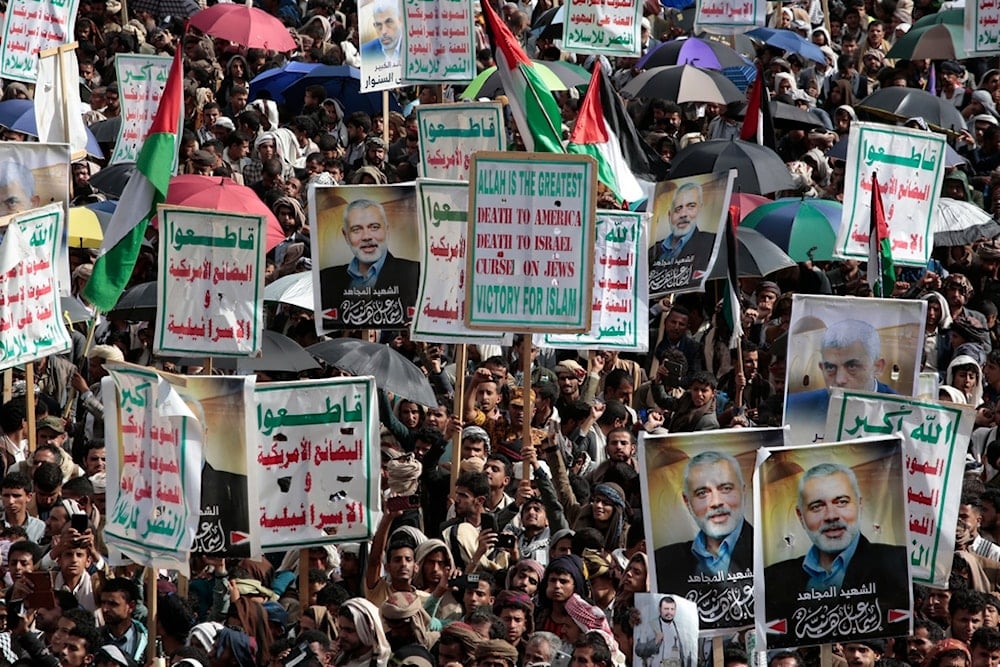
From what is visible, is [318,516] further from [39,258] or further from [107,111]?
[107,111]

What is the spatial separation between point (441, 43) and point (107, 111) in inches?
187

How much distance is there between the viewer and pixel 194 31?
2355 centimetres

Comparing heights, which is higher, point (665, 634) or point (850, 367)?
point (850, 367)

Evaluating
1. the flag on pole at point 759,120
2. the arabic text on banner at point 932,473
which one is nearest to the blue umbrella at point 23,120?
the flag on pole at point 759,120

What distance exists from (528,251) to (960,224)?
587 centimetres

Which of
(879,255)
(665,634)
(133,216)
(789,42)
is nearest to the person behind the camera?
(665,634)

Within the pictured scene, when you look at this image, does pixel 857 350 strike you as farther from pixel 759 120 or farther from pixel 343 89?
pixel 343 89

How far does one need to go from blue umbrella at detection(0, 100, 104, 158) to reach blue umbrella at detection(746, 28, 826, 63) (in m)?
6.44

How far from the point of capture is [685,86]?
20.9 meters

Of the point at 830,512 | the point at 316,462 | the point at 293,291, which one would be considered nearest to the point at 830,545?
the point at 830,512

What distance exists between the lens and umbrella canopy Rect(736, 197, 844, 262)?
16.8m

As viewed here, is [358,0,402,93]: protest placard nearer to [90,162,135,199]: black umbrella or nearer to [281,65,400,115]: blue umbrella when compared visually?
[90,162,135,199]: black umbrella

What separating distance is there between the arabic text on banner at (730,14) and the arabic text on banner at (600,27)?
65.0 inches

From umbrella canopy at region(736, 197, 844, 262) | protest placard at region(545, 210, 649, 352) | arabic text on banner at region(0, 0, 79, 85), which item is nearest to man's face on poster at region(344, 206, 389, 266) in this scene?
protest placard at region(545, 210, 649, 352)
